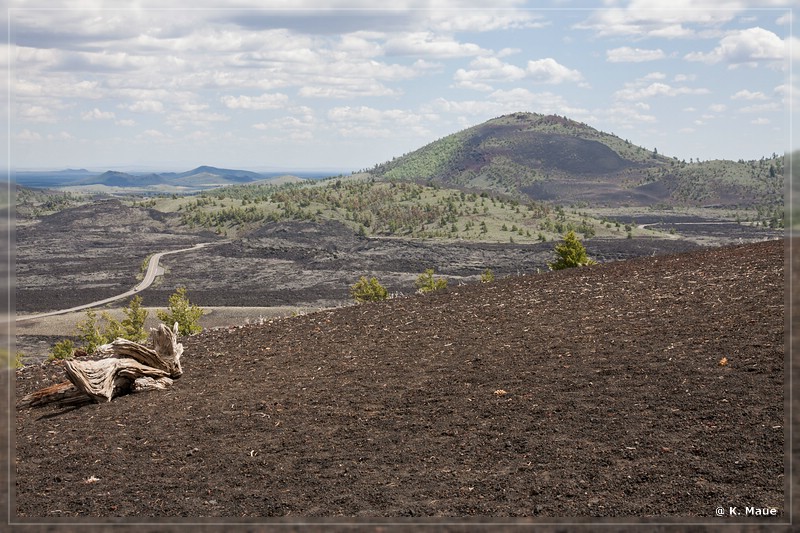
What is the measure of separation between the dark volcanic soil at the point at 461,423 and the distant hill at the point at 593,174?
127 m

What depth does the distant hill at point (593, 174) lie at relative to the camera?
149125 mm

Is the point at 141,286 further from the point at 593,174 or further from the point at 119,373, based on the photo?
the point at 593,174

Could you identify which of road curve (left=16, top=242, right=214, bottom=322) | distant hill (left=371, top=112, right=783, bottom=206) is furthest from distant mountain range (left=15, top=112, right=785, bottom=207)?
road curve (left=16, top=242, right=214, bottom=322)

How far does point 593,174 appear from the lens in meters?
181

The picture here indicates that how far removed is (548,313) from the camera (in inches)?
449

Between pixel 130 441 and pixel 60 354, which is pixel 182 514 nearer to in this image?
pixel 130 441

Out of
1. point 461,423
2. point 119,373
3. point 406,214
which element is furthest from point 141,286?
point 461,423

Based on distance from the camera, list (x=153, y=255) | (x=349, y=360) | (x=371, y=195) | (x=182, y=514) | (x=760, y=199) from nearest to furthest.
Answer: (x=182, y=514) → (x=349, y=360) → (x=153, y=255) → (x=371, y=195) → (x=760, y=199)

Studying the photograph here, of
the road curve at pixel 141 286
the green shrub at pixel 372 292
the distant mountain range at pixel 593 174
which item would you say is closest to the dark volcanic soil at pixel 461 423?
the green shrub at pixel 372 292

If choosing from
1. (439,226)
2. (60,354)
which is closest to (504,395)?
(60,354)

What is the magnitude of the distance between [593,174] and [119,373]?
587 ft

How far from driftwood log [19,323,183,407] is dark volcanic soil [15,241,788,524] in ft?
0.91

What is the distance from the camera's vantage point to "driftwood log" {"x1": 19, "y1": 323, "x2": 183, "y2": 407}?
30.0ft

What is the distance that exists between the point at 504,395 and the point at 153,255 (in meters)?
71.9
